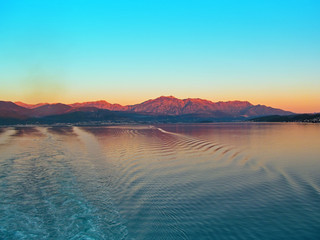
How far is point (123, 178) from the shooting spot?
15.7 metres

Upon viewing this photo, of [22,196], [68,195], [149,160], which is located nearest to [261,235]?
[68,195]

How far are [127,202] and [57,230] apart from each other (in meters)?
3.35

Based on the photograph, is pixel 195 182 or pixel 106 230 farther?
pixel 195 182

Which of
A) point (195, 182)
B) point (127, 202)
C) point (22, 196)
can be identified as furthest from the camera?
point (195, 182)

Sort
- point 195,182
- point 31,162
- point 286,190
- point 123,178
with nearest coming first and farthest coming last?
point 286,190
point 195,182
point 123,178
point 31,162

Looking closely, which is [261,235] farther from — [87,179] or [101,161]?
[101,161]

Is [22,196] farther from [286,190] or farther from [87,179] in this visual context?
[286,190]

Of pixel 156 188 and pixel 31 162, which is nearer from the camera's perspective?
pixel 156 188

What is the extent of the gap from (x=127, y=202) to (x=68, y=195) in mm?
3161

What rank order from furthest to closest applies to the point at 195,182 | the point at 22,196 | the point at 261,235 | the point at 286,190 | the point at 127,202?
the point at 195,182 < the point at 286,190 < the point at 22,196 < the point at 127,202 < the point at 261,235

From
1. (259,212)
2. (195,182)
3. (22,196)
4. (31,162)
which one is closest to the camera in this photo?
(259,212)

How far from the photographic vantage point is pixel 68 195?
12.3 m

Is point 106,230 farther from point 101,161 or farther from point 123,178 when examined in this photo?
point 101,161

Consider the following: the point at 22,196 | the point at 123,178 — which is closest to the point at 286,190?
the point at 123,178
